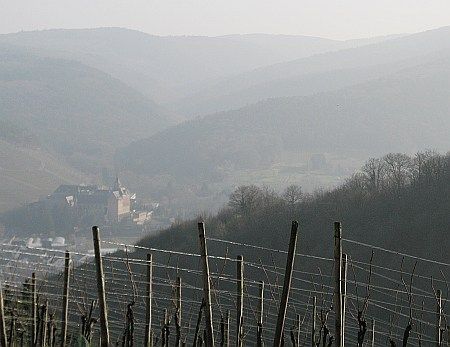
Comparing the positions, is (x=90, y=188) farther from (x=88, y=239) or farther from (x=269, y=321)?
(x=269, y=321)

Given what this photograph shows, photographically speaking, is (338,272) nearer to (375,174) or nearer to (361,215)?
(361,215)

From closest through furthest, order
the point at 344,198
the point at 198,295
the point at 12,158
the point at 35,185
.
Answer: the point at 198,295
the point at 344,198
the point at 35,185
the point at 12,158

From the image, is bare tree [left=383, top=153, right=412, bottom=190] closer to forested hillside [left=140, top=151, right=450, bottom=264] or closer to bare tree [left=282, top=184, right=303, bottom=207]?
forested hillside [left=140, top=151, right=450, bottom=264]

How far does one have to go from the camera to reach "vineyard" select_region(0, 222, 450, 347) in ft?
30.5

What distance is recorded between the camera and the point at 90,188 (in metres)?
154

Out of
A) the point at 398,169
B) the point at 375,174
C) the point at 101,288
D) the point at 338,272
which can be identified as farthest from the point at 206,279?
the point at 375,174

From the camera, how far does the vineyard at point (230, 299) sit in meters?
9.29

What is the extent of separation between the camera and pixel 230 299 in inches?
786

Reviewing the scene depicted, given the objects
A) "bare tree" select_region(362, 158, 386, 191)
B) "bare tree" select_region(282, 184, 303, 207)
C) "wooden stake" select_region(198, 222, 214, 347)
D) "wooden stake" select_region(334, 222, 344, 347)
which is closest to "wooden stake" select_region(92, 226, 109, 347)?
"wooden stake" select_region(198, 222, 214, 347)

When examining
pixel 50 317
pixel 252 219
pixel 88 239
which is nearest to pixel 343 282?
pixel 50 317

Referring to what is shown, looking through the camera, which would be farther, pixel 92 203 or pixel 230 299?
pixel 92 203

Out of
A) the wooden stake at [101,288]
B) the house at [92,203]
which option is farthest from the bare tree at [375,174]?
the house at [92,203]

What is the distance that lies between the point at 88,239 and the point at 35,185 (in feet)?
164

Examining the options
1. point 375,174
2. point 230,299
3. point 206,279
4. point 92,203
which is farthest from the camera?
point 92,203
